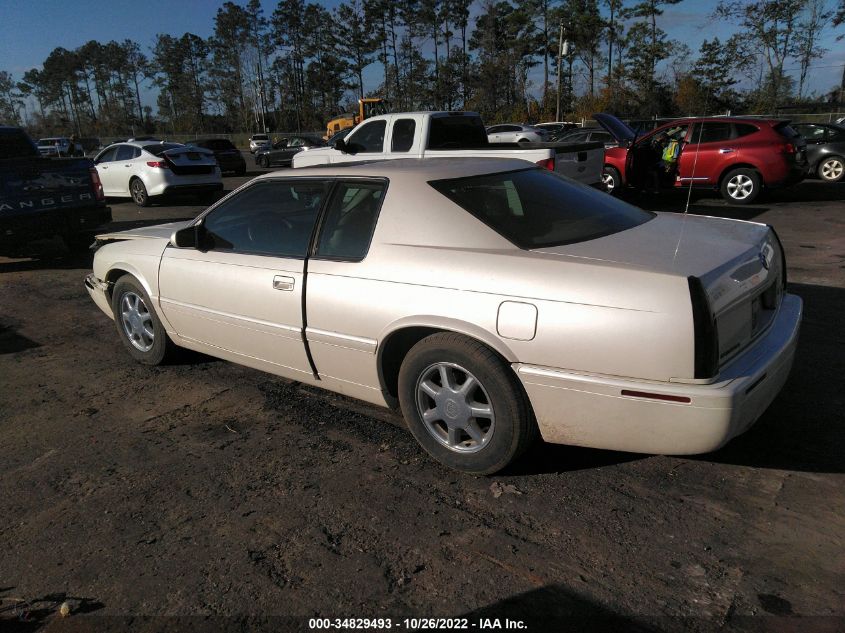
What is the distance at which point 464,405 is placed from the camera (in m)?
2.95

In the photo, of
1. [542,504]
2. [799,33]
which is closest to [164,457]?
[542,504]

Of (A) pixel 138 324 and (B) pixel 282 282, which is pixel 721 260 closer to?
(B) pixel 282 282

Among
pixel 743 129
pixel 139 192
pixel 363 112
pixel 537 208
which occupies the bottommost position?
pixel 139 192

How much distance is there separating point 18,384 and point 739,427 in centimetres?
478

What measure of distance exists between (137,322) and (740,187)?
11549mm

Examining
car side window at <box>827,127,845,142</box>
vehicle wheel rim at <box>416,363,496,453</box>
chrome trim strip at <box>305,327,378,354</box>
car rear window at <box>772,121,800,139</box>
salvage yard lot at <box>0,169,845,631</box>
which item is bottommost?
salvage yard lot at <box>0,169,845,631</box>

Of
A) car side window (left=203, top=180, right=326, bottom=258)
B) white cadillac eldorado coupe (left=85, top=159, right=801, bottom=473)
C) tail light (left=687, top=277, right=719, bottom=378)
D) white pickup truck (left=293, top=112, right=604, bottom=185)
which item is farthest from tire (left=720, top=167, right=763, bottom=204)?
tail light (left=687, top=277, right=719, bottom=378)

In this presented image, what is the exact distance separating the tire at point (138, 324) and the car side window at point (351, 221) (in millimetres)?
1841

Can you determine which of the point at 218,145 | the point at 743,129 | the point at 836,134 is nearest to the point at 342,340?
the point at 743,129

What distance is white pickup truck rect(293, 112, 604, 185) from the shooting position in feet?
30.6

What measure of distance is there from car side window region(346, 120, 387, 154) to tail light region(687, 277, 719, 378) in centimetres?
856

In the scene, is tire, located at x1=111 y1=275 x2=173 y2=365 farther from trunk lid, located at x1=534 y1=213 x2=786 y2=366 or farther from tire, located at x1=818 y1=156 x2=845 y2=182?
tire, located at x1=818 y1=156 x2=845 y2=182

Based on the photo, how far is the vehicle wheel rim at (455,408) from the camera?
9.58ft

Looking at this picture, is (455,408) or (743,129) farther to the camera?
(743,129)
